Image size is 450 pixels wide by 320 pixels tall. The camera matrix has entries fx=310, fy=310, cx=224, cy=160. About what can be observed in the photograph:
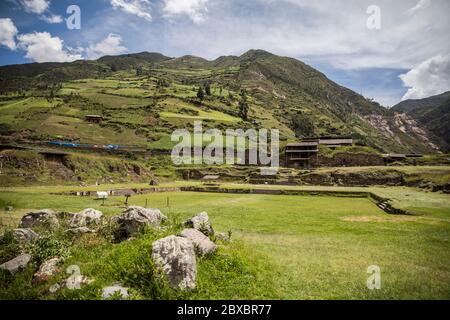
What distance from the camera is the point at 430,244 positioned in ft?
53.6

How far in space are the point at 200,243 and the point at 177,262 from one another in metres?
2.07

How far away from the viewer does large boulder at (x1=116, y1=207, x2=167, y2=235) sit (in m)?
14.6

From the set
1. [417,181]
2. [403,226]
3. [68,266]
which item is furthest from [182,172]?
[68,266]

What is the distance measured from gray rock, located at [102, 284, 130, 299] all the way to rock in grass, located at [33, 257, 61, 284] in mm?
3319

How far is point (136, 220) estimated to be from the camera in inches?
576

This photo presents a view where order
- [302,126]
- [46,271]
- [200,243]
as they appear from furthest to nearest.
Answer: [302,126] < [200,243] < [46,271]

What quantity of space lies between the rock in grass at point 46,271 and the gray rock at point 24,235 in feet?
9.89

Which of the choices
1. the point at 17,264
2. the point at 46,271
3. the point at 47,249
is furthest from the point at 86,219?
the point at 46,271

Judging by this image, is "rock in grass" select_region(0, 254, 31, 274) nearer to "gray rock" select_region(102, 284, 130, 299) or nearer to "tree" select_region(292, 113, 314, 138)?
"gray rock" select_region(102, 284, 130, 299)

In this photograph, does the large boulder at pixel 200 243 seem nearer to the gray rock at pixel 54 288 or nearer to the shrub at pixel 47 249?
the gray rock at pixel 54 288

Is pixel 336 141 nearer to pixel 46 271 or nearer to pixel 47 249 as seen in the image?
pixel 47 249
